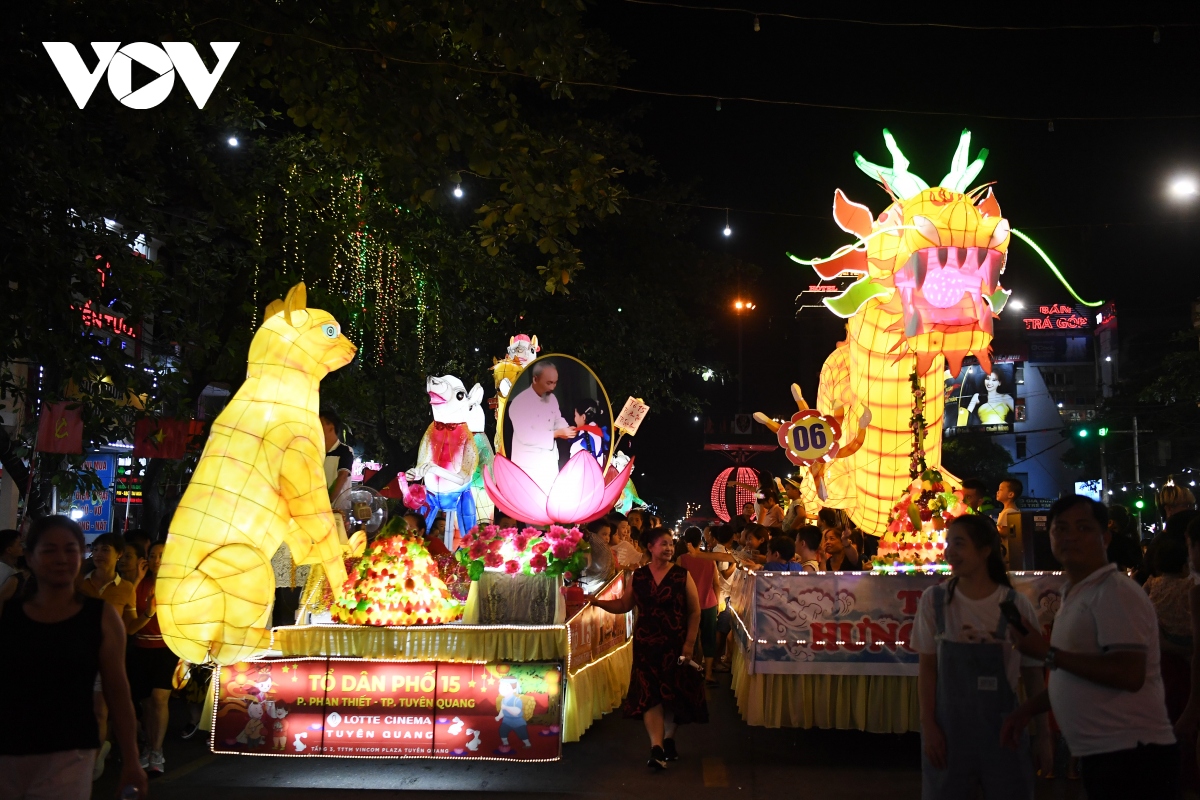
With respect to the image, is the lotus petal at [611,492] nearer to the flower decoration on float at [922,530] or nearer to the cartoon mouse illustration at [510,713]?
the flower decoration on float at [922,530]

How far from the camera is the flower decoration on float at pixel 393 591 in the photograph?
7367mm

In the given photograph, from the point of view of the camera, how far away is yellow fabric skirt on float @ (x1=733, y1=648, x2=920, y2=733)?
293 inches

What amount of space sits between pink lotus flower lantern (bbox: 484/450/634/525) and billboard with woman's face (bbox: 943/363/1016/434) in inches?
2163

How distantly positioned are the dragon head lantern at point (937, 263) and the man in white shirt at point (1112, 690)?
6.07m

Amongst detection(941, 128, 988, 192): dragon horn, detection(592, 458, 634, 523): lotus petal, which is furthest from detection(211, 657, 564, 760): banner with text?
detection(941, 128, 988, 192): dragon horn

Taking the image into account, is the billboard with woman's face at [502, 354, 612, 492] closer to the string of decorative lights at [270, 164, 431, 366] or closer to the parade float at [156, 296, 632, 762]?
the parade float at [156, 296, 632, 762]

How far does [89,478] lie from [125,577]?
348 centimetres

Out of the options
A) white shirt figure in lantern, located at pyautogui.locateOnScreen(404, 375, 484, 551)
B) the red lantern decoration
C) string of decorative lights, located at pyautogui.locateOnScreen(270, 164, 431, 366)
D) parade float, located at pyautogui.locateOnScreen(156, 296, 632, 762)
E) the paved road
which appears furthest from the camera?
the red lantern decoration

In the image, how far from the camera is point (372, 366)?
19062 millimetres

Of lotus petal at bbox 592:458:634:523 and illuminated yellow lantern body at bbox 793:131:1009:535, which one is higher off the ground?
illuminated yellow lantern body at bbox 793:131:1009:535

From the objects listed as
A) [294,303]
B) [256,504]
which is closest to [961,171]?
[294,303]

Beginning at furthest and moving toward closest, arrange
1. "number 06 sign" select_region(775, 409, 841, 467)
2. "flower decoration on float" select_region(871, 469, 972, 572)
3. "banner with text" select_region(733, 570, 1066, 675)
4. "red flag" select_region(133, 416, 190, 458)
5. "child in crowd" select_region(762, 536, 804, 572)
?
"number 06 sign" select_region(775, 409, 841, 467) < "red flag" select_region(133, 416, 190, 458) < "child in crowd" select_region(762, 536, 804, 572) < "flower decoration on float" select_region(871, 469, 972, 572) < "banner with text" select_region(733, 570, 1066, 675)

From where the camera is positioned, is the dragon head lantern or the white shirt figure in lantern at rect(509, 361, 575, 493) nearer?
the dragon head lantern

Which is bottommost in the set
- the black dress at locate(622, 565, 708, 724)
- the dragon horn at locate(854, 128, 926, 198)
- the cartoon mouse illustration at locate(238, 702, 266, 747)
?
the cartoon mouse illustration at locate(238, 702, 266, 747)
